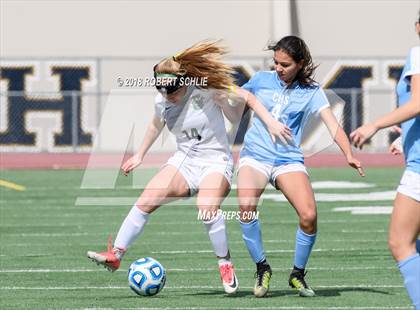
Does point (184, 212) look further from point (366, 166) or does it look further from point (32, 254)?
point (366, 166)

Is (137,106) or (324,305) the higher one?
(324,305)

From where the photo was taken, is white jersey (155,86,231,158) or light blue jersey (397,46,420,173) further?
white jersey (155,86,231,158)

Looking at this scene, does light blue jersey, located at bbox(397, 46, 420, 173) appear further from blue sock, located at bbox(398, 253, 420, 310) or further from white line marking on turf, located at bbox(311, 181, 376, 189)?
white line marking on turf, located at bbox(311, 181, 376, 189)

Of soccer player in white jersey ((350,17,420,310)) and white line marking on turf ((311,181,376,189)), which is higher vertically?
soccer player in white jersey ((350,17,420,310))

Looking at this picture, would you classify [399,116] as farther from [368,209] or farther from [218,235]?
[368,209]

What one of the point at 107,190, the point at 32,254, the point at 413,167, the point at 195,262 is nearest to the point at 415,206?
the point at 413,167

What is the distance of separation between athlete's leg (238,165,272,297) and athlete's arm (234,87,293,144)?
330mm

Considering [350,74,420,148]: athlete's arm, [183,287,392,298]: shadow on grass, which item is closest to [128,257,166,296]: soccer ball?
[183,287,392,298]: shadow on grass

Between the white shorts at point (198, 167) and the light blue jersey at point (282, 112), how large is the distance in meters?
0.19

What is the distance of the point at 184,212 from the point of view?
1645 cm

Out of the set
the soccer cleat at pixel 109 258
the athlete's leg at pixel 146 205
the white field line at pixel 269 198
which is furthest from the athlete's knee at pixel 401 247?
the white field line at pixel 269 198

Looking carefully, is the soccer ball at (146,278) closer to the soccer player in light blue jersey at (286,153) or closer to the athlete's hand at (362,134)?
the soccer player in light blue jersey at (286,153)

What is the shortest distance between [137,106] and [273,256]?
17.7m

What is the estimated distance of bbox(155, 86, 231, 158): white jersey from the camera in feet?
31.3
